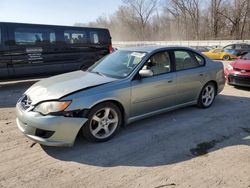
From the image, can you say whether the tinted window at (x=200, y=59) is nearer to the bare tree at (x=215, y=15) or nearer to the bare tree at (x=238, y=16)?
the bare tree at (x=238, y=16)

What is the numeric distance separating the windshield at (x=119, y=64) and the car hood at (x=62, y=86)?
23 centimetres

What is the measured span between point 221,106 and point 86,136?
354 cm

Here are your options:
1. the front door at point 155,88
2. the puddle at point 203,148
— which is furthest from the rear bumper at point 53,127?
the puddle at point 203,148

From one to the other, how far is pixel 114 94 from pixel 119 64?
0.92 meters

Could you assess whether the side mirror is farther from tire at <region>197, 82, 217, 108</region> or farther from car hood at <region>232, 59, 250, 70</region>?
car hood at <region>232, 59, 250, 70</region>

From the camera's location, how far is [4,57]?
7.31m

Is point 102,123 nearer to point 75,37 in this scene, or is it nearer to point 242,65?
point 242,65

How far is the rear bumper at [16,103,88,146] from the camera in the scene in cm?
326

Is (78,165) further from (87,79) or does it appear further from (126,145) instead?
(87,79)

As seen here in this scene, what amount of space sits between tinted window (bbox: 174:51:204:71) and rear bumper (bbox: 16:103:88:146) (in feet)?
7.80

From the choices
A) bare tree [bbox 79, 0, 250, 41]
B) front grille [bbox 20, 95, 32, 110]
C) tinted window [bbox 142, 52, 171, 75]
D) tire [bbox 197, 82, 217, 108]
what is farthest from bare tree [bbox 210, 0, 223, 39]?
front grille [bbox 20, 95, 32, 110]

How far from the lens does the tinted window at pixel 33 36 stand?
24.6 ft

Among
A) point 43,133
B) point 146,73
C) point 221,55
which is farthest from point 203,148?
point 221,55

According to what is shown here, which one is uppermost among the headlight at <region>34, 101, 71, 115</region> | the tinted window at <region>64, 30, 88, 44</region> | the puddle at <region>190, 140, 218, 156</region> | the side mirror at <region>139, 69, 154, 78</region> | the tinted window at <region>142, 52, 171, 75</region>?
the tinted window at <region>64, 30, 88, 44</region>
